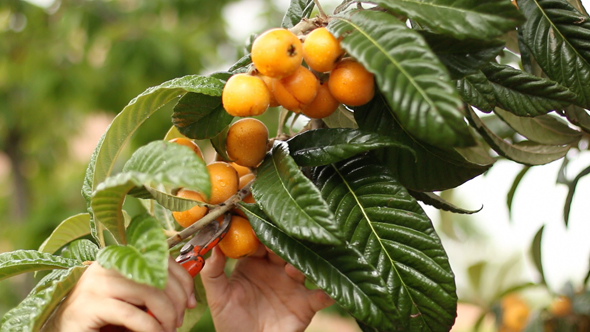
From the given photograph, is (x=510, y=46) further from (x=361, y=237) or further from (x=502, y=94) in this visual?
(x=361, y=237)

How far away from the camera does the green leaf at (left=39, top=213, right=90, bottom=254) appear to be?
0.54 meters

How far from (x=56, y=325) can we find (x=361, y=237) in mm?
272

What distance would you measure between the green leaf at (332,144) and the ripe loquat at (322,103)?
2 cm

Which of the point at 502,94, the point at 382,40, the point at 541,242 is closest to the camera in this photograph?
the point at 382,40

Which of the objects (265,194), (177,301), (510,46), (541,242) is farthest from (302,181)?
(541,242)

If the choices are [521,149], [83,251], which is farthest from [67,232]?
[521,149]

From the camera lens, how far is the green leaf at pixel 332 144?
39 cm

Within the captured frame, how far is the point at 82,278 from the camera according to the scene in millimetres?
398

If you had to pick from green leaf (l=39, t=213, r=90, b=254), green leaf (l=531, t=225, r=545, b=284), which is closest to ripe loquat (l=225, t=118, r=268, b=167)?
green leaf (l=39, t=213, r=90, b=254)

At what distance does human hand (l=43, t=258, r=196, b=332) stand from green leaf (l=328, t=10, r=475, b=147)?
8.9 inches

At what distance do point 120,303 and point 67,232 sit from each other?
0.23m

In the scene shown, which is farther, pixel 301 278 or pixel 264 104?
pixel 301 278

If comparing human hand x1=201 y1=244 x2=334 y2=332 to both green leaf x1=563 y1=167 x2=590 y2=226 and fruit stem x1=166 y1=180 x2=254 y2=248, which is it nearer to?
fruit stem x1=166 y1=180 x2=254 y2=248

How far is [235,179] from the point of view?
0.45 metres
